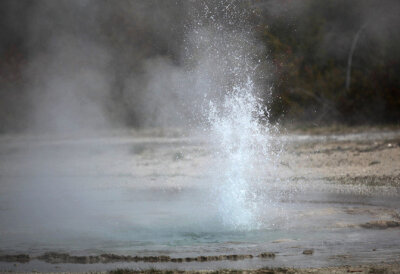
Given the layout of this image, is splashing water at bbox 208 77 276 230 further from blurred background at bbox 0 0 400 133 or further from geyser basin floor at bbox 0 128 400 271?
blurred background at bbox 0 0 400 133

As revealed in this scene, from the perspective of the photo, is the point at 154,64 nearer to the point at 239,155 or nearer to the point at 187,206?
the point at 239,155

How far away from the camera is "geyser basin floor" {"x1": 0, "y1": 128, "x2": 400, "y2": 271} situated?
14.7ft

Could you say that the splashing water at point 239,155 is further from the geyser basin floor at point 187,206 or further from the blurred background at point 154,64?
the blurred background at point 154,64

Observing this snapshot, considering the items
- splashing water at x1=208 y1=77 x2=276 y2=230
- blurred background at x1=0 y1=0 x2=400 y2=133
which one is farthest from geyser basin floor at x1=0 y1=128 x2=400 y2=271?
blurred background at x1=0 y1=0 x2=400 y2=133

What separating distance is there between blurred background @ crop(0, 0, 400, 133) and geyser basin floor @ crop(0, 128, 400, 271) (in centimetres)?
179

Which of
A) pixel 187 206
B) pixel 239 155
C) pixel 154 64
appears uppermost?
Result: pixel 154 64

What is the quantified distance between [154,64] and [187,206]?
7.56 m

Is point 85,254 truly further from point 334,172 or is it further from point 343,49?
point 343,49

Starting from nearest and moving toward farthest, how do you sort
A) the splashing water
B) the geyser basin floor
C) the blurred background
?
the geyser basin floor → the splashing water → the blurred background

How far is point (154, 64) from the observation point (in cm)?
1362

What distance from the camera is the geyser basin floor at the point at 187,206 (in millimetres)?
4477

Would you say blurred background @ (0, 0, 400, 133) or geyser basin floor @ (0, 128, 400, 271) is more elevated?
blurred background @ (0, 0, 400, 133)

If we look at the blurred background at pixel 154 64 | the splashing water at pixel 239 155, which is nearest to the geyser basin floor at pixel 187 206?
the splashing water at pixel 239 155

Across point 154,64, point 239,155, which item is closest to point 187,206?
point 239,155
